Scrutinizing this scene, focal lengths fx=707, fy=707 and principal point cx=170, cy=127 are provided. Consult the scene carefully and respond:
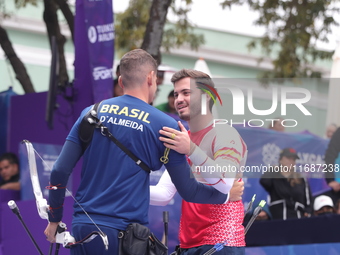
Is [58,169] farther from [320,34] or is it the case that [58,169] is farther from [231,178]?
[320,34]

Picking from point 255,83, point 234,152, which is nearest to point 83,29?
point 255,83

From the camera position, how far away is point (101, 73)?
841 centimetres

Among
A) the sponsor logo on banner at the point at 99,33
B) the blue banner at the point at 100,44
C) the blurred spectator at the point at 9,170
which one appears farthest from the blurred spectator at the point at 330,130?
the blurred spectator at the point at 9,170

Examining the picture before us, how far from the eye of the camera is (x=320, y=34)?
51.5 ft

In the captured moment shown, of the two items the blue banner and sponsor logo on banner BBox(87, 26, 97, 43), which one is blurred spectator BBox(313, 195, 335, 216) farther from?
sponsor logo on banner BBox(87, 26, 97, 43)

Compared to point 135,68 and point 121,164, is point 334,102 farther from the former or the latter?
point 121,164

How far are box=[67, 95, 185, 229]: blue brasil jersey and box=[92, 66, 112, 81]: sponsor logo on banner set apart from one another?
399 cm

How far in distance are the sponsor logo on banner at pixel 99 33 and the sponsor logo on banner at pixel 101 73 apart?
33 cm

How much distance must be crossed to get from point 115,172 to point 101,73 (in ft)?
13.9

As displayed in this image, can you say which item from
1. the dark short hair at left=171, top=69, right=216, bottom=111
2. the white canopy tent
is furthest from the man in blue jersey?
the white canopy tent

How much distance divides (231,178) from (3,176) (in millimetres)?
5447

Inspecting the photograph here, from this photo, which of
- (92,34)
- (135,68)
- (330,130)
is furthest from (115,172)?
(92,34)

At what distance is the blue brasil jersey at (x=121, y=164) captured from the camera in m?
4.30

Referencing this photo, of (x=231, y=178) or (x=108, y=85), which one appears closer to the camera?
(x=231, y=178)
